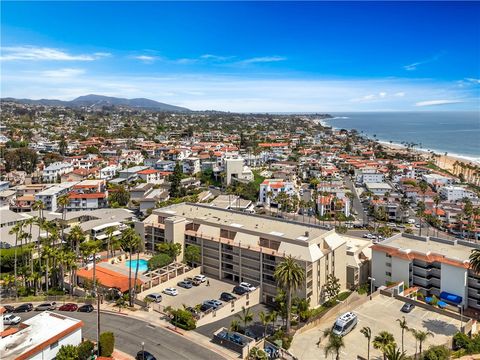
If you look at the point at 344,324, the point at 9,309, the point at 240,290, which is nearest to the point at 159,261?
the point at 240,290

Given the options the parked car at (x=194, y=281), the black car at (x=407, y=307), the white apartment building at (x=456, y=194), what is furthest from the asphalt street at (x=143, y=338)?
the white apartment building at (x=456, y=194)

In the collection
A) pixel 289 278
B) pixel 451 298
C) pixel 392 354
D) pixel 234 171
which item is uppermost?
pixel 234 171

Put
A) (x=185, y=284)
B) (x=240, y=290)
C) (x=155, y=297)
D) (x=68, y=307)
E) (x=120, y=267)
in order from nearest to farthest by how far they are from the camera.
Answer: (x=68, y=307), (x=155, y=297), (x=240, y=290), (x=185, y=284), (x=120, y=267)

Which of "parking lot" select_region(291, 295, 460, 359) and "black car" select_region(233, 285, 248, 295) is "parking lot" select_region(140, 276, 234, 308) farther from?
"parking lot" select_region(291, 295, 460, 359)

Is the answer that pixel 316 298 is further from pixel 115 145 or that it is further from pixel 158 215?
pixel 115 145

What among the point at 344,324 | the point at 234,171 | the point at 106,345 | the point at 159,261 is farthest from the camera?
the point at 234,171

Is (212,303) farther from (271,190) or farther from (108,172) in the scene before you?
(108,172)

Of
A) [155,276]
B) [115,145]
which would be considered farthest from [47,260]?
[115,145]
